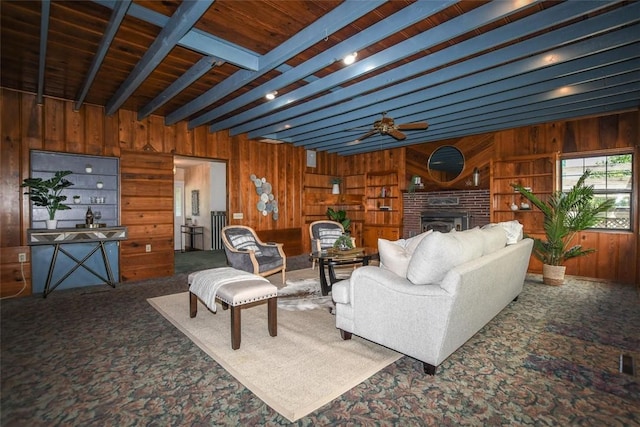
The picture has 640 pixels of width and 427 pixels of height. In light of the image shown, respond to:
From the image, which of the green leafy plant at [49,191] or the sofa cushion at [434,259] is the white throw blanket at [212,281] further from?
the green leafy plant at [49,191]

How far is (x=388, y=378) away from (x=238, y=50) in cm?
325

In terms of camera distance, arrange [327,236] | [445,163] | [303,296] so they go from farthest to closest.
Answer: [445,163] < [327,236] < [303,296]

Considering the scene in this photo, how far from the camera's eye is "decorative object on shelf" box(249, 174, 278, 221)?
679cm

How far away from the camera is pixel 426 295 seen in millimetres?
2125

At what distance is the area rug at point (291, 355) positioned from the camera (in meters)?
2.00

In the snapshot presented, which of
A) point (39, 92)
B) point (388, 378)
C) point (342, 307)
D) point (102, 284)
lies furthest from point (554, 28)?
point (102, 284)

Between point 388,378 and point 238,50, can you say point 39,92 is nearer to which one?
point 238,50

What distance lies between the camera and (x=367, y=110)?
4.78 metres

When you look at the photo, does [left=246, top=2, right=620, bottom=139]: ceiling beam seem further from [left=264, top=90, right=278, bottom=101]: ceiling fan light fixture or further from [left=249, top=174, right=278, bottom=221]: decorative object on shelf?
[left=249, top=174, right=278, bottom=221]: decorative object on shelf

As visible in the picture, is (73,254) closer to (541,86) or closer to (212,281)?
(212,281)

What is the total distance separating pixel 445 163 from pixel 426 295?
5.46m

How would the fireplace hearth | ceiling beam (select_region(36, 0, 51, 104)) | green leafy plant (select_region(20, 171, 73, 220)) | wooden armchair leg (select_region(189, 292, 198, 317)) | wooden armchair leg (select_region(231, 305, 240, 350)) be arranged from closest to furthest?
ceiling beam (select_region(36, 0, 51, 104)) → wooden armchair leg (select_region(231, 305, 240, 350)) → wooden armchair leg (select_region(189, 292, 198, 317)) → green leafy plant (select_region(20, 171, 73, 220)) → the fireplace hearth

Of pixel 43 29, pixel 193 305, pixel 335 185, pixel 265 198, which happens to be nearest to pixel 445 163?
pixel 335 185

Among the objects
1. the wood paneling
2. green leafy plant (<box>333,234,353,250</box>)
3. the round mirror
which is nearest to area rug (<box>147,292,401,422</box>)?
green leafy plant (<box>333,234,353,250</box>)
